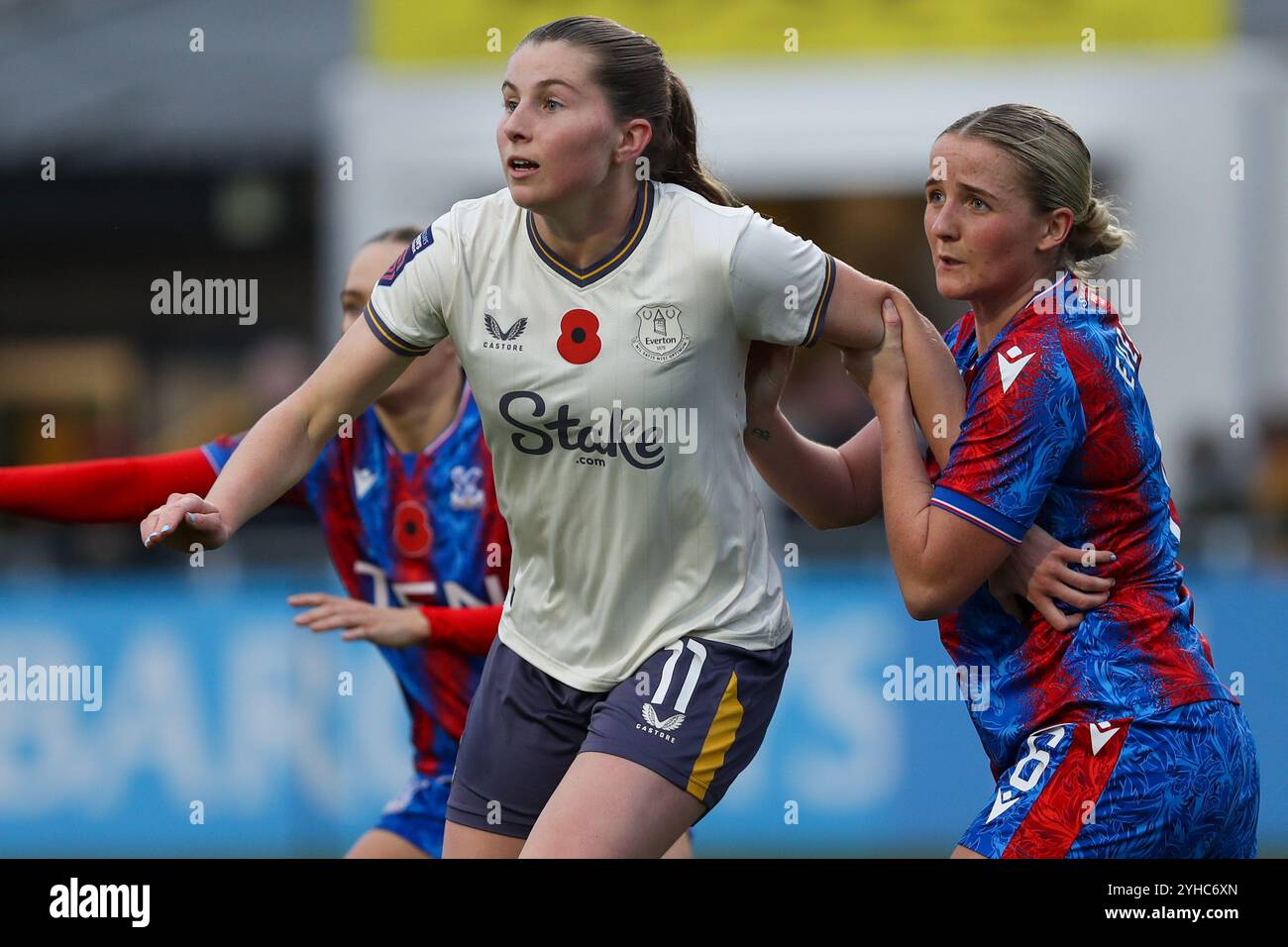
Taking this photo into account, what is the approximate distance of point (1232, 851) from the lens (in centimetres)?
337

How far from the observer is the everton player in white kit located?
131 inches

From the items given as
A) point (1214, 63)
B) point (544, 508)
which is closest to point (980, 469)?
point (544, 508)

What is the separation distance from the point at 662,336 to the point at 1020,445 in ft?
2.41

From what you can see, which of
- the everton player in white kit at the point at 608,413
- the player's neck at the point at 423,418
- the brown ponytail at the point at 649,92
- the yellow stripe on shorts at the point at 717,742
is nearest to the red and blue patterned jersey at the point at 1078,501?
the everton player in white kit at the point at 608,413

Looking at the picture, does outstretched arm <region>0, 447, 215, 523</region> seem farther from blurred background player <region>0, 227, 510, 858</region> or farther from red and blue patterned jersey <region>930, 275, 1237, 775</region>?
red and blue patterned jersey <region>930, 275, 1237, 775</region>

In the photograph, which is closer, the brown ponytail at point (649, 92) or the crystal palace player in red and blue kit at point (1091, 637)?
the crystal palace player in red and blue kit at point (1091, 637)

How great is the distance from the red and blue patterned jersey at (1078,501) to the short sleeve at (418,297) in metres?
1.09

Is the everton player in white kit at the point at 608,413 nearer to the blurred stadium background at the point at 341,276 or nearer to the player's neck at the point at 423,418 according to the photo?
the player's neck at the point at 423,418

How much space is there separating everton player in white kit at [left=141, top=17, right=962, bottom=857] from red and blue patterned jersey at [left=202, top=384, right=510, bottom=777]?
89 centimetres

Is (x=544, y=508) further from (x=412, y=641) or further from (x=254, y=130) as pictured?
(x=254, y=130)

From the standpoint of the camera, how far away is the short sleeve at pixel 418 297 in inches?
137

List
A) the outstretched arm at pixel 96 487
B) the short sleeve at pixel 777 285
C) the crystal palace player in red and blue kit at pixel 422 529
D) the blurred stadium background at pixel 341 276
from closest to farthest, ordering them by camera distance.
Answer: the short sleeve at pixel 777 285
the outstretched arm at pixel 96 487
the crystal palace player in red and blue kit at pixel 422 529
the blurred stadium background at pixel 341 276

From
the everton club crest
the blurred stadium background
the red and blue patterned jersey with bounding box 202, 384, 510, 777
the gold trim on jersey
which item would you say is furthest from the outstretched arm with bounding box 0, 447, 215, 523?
the blurred stadium background

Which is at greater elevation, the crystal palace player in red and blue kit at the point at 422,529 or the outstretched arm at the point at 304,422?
the outstretched arm at the point at 304,422
